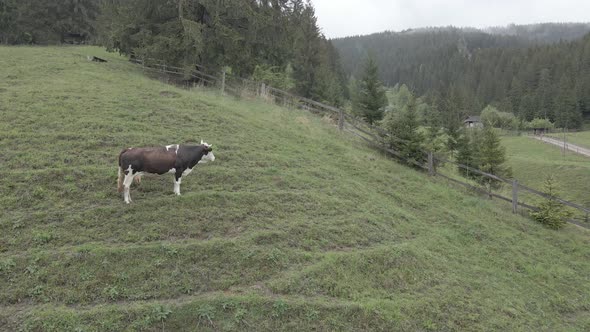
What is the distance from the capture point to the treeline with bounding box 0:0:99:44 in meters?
36.9

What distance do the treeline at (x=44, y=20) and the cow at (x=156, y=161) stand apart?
37668 mm

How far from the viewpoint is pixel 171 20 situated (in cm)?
2242

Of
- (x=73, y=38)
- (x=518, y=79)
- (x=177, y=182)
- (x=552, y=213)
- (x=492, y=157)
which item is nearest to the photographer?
(x=177, y=182)

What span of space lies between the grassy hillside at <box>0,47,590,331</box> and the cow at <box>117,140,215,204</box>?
1.71 feet

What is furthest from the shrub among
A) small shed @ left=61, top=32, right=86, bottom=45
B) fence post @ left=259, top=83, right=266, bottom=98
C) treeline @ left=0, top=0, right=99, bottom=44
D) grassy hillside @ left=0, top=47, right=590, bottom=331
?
small shed @ left=61, top=32, right=86, bottom=45

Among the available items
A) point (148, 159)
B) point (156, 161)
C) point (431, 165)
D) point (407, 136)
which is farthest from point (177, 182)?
point (407, 136)

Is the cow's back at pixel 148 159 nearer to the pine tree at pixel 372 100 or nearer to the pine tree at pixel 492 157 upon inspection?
the pine tree at pixel 492 157

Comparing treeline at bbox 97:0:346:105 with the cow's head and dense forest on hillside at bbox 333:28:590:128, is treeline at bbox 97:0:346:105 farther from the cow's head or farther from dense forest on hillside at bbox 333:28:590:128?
dense forest on hillside at bbox 333:28:590:128

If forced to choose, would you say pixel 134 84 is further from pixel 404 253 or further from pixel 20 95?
pixel 404 253

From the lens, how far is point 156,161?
8.97m

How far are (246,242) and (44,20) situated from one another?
4254 cm

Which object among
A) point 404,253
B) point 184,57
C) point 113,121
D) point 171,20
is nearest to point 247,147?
point 113,121

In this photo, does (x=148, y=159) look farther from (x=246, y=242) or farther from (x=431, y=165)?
(x=431, y=165)

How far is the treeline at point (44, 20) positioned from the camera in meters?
36.9
